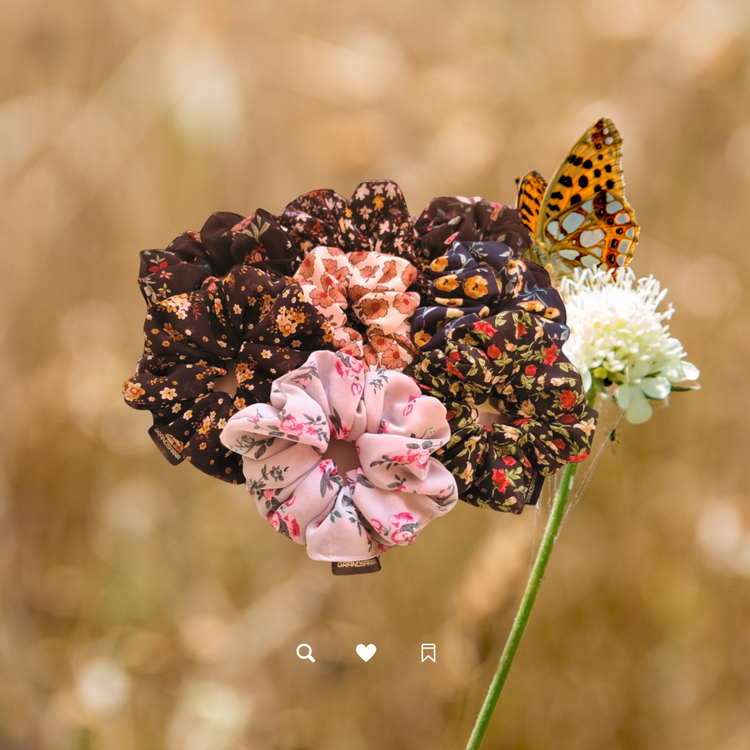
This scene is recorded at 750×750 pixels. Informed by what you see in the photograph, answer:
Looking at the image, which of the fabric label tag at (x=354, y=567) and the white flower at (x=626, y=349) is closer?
the fabric label tag at (x=354, y=567)

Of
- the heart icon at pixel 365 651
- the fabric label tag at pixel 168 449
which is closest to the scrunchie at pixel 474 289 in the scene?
the fabric label tag at pixel 168 449

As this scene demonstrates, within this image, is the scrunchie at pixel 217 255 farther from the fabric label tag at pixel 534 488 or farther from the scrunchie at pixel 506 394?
the fabric label tag at pixel 534 488

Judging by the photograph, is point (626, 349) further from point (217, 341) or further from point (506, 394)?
point (217, 341)

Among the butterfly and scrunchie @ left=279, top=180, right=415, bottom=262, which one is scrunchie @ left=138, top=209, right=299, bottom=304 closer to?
scrunchie @ left=279, top=180, right=415, bottom=262

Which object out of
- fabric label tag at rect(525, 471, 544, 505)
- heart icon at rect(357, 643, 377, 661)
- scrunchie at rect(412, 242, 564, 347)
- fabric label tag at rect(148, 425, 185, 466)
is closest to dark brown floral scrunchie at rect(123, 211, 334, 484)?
fabric label tag at rect(148, 425, 185, 466)

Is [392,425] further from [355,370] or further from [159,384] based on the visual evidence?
[159,384]

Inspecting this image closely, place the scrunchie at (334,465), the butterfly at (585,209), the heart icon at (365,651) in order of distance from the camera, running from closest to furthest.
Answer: the scrunchie at (334,465), the butterfly at (585,209), the heart icon at (365,651)

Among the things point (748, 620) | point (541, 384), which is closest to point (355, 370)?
point (541, 384)
